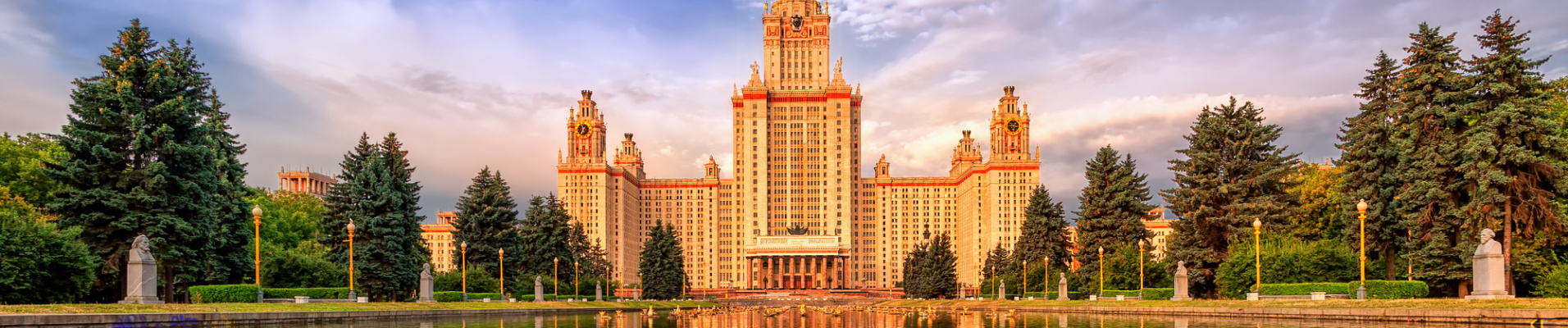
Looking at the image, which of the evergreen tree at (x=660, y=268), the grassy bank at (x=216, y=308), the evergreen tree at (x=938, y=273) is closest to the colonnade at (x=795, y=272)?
the evergreen tree at (x=938, y=273)

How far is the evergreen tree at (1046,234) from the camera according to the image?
74312 millimetres

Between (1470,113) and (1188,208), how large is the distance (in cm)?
1519

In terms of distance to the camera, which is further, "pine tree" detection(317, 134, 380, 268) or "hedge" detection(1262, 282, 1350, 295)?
"pine tree" detection(317, 134, 380, 268)

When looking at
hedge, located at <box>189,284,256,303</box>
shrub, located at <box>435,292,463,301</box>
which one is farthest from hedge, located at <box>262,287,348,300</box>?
shrub, located at <box>435,292,463,301</box>

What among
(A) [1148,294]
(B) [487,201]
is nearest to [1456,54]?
(A) [1148,294]

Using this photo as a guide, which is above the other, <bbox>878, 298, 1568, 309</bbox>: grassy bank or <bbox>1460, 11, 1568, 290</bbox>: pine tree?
<bbox>1460, 11, 1568, 290</bbox>: pine tree

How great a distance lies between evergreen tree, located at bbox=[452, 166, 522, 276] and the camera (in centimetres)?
6756

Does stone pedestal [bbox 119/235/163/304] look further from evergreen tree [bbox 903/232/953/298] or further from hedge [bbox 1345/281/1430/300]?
evergreen tree [bbox 903/232/953/298]

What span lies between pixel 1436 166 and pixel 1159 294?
1566 centimetres

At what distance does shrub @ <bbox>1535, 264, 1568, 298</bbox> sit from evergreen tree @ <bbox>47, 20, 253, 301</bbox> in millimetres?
42098

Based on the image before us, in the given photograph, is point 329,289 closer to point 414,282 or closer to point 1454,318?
point 414,282

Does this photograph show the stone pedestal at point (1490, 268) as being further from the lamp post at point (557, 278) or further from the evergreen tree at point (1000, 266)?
the lamp post at point (557, 278)

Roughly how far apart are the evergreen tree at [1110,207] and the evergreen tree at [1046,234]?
8.84m

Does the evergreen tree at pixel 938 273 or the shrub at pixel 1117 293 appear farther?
the evergreen tree at pixel 938 273
